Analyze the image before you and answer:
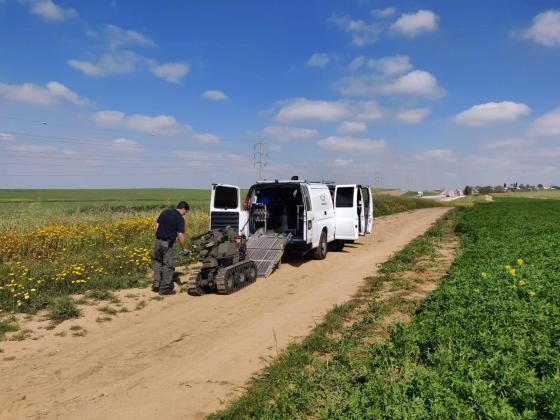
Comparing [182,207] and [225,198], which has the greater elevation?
[225,198]

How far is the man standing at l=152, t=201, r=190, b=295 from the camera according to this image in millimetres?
9234

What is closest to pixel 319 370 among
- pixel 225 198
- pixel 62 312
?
pixel 62 312

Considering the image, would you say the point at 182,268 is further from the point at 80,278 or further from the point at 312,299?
the point at 312,299

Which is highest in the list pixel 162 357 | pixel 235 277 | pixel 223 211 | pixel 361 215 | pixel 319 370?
pixel 223 211

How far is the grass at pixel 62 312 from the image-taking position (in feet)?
24.2

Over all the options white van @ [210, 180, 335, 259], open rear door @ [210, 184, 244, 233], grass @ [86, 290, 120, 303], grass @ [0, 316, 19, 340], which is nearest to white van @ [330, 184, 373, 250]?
white van @ [210, 180, 335, 259]

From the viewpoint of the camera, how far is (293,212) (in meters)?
13.9

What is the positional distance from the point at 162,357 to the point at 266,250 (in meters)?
6.18

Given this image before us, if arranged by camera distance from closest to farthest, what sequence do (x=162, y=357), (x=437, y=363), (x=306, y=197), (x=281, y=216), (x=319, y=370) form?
(x=437, y=363) < (x=319, y=370) < (x=162, y=357) < (x=306, y=197) < (x=281, y=216)

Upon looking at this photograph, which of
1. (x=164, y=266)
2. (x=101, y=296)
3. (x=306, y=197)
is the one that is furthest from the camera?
(x=306, y=197)

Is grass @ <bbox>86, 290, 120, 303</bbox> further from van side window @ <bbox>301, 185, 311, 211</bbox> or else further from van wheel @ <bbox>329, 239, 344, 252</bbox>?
van wheel @ <bbox>329, 239, 344, 252</bbox>

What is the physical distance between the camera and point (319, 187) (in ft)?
46.1

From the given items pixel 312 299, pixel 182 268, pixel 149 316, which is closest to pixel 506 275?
pixel 312 299

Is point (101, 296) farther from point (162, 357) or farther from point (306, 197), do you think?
point (306, 197)
